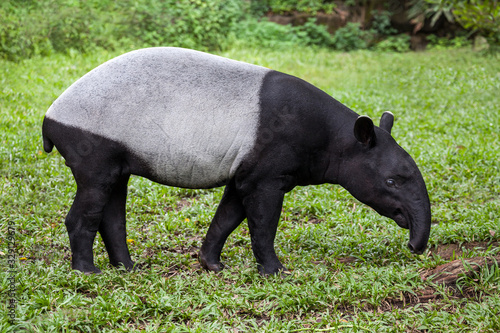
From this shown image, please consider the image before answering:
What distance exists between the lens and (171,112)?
4125 millimetres

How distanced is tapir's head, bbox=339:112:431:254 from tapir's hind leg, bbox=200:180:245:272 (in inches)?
37.2

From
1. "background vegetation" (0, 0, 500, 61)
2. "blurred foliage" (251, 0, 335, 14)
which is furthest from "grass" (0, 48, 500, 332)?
"blurred foliage" (251, 0, 335, 14)

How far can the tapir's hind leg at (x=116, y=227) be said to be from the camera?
4.53m

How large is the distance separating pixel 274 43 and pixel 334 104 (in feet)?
40.9

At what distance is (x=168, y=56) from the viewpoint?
4320mm

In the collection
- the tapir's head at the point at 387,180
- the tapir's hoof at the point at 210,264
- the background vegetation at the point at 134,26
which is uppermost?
the tapir's head at the point at 387,180

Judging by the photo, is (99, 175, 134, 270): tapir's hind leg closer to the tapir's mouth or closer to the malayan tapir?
the malayan tapir

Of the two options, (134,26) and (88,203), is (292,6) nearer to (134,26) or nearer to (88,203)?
(134,26)

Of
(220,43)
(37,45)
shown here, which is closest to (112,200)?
(37,45)

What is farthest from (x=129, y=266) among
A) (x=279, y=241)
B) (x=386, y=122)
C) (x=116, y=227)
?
(x=386, y=122)

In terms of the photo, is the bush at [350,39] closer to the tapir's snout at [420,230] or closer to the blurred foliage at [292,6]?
the blurred foliage at [292,6]

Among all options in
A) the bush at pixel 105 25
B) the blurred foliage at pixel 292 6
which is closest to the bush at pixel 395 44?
the blurred foliage at pixel 292 6

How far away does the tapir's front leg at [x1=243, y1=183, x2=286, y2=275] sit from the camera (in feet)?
14.0

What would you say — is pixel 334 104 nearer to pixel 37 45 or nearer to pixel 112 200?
pixel 112 200
